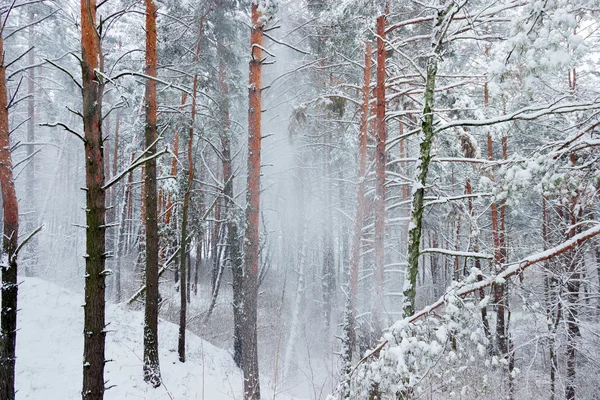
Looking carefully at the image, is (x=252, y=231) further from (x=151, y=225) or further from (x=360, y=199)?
(x=360, y=199)

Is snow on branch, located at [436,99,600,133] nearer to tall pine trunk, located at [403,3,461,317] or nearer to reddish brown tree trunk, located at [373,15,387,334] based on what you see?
tall pine trunk, located at [403,3,461,317]

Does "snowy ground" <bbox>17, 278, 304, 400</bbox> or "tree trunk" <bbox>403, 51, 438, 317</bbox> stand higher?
"tree trunk" <bbox>403, 51, 438, 317</bbox>

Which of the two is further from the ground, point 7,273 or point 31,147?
point 31,147

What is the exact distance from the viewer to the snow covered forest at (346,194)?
406cm

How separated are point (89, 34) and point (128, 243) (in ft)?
106

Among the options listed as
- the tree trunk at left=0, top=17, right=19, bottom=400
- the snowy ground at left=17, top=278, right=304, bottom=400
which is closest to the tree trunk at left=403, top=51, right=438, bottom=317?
the snowy ground at left=17, top=278, right=304, bottom=400

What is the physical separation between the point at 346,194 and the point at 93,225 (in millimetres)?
18725

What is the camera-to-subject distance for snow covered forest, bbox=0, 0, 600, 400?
4059 mm

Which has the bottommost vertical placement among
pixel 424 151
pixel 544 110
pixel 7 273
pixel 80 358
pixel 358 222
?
pixel 80 358

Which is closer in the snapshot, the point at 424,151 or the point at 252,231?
the point at 424,151

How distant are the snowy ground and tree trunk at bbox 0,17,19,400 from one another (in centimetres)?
243

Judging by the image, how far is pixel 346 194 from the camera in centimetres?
2247

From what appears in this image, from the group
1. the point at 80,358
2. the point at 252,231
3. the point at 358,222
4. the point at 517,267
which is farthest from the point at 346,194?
the point at 517,267

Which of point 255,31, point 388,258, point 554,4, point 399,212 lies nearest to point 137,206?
point 399,212
